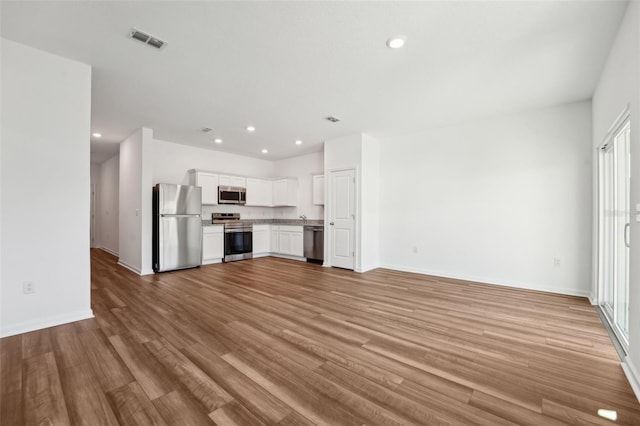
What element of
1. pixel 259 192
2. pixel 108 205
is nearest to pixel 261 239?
pixel 259 192

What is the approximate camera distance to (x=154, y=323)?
2.77 meters

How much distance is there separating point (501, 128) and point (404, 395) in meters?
4.34

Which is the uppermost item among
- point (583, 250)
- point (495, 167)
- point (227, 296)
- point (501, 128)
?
point (501, 128)

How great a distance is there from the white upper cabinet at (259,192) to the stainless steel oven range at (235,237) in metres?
0.56

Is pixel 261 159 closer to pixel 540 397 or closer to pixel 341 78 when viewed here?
pixel 341 78

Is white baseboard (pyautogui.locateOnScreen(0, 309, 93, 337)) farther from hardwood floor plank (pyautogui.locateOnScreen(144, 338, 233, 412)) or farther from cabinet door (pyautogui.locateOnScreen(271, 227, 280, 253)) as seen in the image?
cabinet door (pyautogui.locateOnScreen(271, 227, 280, 253))

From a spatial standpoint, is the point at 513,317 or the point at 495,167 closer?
Result: the point at 513,317

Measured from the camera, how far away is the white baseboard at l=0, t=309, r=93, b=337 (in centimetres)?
250

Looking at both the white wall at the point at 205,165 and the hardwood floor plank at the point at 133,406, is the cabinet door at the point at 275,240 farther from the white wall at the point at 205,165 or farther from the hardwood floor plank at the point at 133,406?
the hardwood floor plank at the point at 133,406

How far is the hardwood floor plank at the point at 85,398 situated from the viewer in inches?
58.3

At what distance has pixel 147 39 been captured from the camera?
2.46 meters

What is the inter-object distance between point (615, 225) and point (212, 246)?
6464mm

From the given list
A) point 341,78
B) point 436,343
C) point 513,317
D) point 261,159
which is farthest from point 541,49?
point 261,159

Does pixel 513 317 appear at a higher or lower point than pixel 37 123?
lower
